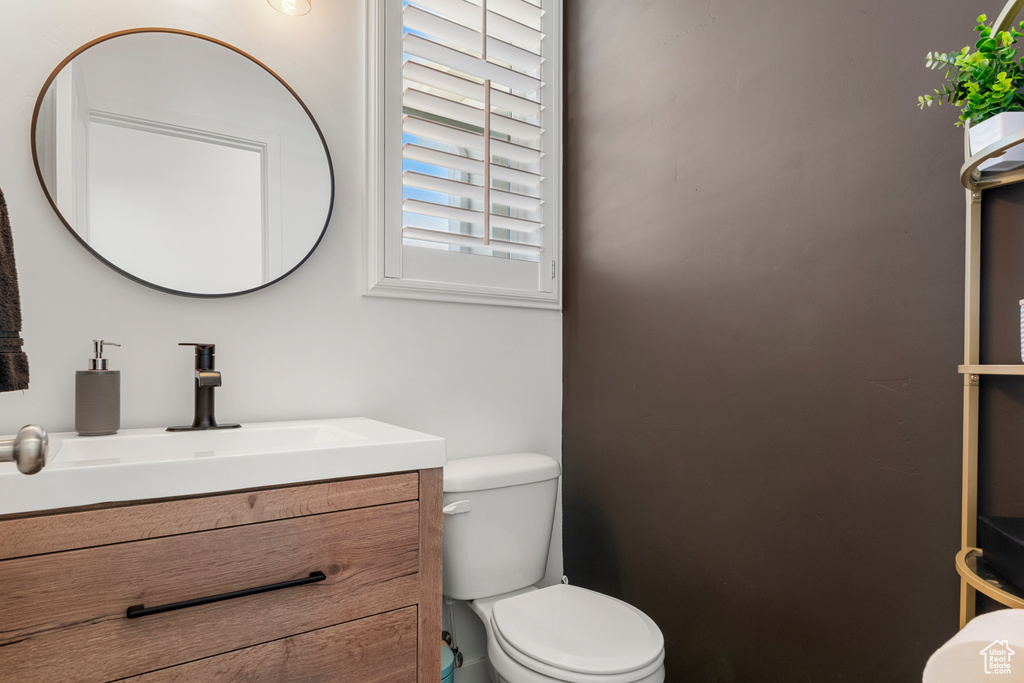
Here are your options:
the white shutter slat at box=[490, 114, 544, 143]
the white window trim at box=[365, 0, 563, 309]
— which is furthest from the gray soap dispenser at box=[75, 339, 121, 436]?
the white shutter slat at box=[490, 114, 544, 143]

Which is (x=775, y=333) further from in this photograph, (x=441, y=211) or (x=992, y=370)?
(x=441, y=211)

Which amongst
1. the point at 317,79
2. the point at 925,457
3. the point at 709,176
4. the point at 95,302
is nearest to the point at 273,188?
the point at 317,79

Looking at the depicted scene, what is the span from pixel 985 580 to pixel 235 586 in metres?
Answer: 1.10

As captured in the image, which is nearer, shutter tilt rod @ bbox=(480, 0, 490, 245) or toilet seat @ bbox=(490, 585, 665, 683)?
toilet seat @ bbox=(490, 585, 665, 683)

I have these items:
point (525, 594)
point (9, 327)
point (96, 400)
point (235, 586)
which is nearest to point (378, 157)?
point (96, 400)

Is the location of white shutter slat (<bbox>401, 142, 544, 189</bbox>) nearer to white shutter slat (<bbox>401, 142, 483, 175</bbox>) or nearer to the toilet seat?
white shutter slat (<bbox>401, 142, 483, 175</bbox>)

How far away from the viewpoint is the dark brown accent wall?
3.28 ft

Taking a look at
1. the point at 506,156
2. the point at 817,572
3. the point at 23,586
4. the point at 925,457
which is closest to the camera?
the point at 23,586

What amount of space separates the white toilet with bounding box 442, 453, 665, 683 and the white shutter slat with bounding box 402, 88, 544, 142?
1010 millimetres

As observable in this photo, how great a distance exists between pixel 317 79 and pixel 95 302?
77 centimetres

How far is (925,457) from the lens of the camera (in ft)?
3.25

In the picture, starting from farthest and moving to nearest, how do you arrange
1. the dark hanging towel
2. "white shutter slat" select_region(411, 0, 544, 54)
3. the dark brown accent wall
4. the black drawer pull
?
"white shutter slat" select_region(411, 0, 544, 54), the dark brown accent wall, the black drawer pull, the dark hanging towel

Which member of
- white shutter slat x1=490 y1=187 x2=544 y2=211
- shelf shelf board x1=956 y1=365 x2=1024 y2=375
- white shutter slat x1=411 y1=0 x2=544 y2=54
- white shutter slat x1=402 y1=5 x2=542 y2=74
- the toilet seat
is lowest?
the toilet seat

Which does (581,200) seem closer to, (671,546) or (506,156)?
(506,156)
